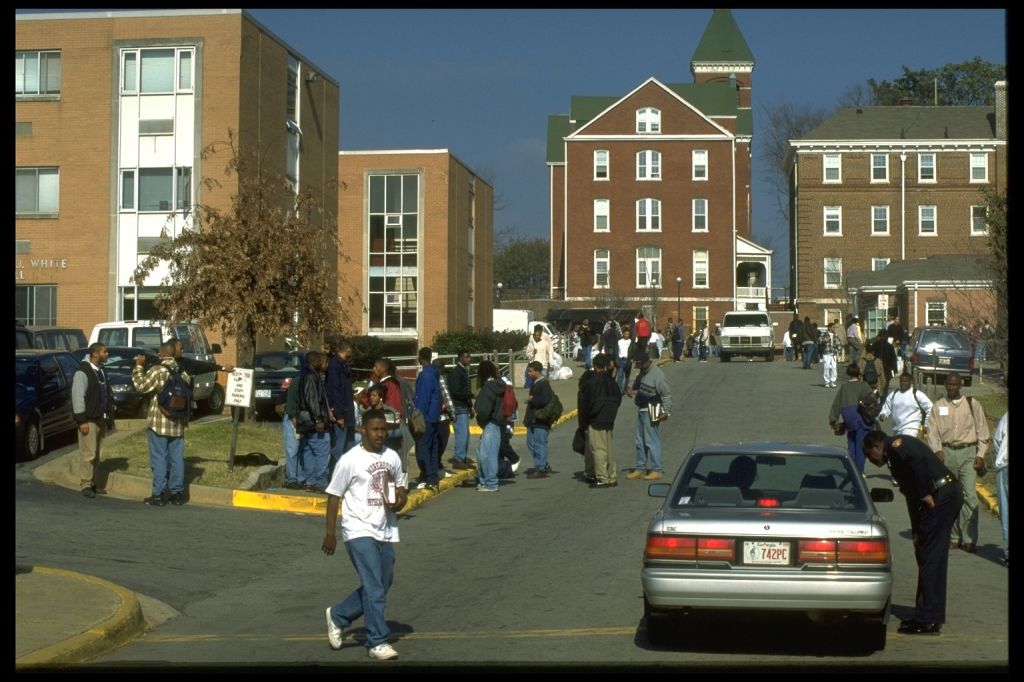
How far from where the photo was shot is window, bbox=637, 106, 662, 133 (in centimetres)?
7762

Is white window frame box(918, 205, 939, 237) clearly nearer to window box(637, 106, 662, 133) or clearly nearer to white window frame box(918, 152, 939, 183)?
white window frame box(918, 152, 939, 183)

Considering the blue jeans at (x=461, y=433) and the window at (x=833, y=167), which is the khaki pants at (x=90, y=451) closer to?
the blue jeans at (x=461, y=433)

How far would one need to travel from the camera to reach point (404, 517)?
1734 centimetres

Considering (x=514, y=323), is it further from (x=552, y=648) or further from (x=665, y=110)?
(x=552, y=648)

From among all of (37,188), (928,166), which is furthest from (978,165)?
(37,188)

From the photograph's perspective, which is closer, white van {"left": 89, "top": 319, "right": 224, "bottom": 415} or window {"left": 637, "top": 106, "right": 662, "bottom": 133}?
white van {"left": 89, "top": 319, "right": 224, "bottom": 415}

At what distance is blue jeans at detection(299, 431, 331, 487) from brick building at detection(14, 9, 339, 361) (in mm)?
21753

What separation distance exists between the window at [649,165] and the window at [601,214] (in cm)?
253

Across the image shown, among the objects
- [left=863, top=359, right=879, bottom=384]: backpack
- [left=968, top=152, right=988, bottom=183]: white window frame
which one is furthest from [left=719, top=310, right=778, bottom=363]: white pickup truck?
[left=968, top=152, right=988, bottom=183]: white window frame

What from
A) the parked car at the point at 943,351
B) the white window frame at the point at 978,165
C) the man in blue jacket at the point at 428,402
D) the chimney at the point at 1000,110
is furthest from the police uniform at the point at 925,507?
the white window frame at the point at 978,165

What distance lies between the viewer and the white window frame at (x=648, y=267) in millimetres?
78125

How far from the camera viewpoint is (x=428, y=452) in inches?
746

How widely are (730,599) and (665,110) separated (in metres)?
70.6
